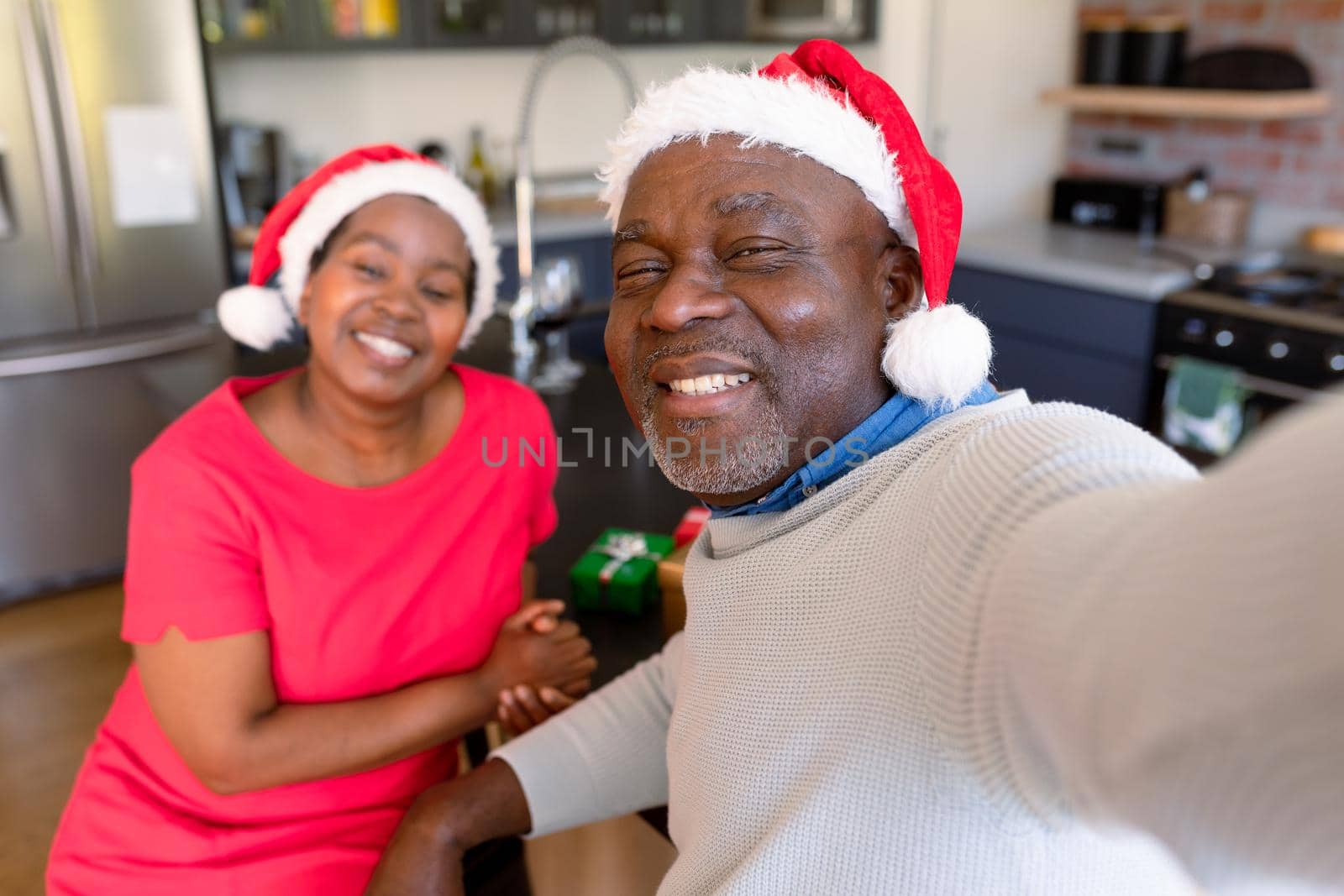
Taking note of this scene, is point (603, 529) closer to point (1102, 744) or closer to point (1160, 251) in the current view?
point (1102, 744)

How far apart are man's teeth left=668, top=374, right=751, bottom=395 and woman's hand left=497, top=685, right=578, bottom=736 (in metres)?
0.51

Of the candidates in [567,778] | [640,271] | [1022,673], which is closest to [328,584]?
[567,778]

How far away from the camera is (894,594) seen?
66cm

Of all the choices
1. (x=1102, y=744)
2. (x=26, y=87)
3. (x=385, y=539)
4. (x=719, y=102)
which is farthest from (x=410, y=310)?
(x=26, y=87)

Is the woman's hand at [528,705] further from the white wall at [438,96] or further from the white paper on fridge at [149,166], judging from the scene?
the white wall at [438,96]

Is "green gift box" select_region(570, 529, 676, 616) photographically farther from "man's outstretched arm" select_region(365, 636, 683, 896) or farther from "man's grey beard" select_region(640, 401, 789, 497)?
"man's grey beard" select_region(640, 401, 789, 497)

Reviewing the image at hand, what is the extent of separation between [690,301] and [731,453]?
4.8 inches

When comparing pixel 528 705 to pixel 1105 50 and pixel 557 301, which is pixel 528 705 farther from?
pixel 1105 50

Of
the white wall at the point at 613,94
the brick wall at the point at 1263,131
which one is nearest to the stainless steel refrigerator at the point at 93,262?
the white wall at the point at 613,94

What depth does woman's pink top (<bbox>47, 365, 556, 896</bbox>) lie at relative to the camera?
1176 millimetres

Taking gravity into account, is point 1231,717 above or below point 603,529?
above

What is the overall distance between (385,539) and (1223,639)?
1.10 metres

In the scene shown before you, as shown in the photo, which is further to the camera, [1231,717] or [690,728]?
[690,728]

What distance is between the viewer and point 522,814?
1.06m
